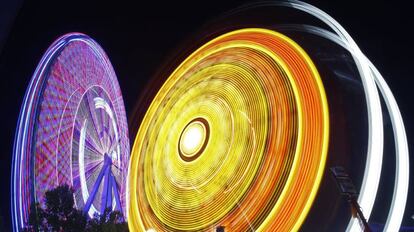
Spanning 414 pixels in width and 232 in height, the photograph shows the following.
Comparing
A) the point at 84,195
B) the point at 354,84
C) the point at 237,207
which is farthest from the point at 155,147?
the point at 354,84

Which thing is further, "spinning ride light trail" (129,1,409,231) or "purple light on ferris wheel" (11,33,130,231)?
"purple light on ferris wheel" (11,33,130,231)

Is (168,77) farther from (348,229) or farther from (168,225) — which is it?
(348,229)

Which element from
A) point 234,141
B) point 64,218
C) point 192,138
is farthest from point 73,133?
point 234,141

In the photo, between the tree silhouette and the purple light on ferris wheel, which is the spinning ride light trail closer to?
the purple light on ferris wheel

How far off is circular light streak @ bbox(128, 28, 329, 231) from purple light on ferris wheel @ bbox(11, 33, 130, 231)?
2.89 ft

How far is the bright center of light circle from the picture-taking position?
31.9 ft

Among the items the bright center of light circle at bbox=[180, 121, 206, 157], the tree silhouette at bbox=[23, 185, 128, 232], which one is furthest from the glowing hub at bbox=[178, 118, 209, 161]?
the tree silhouette at bbox=[23, 185, 128, 232]

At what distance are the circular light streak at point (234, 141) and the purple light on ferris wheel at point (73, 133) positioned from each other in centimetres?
88

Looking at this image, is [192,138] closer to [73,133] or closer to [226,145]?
[226,145]

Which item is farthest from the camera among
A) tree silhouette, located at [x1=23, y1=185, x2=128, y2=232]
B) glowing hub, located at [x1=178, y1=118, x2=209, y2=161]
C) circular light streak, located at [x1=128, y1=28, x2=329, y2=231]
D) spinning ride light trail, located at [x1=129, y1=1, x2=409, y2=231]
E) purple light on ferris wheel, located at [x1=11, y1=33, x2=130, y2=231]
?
purple light on ferris wheel, located at [x1=11, y1=33, x2=130, y2=231]

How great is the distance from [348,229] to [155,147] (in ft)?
22.2

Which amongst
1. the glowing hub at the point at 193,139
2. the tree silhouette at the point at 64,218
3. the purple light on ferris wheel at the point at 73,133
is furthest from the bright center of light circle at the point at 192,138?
the tree silhouette at the point at 64,218

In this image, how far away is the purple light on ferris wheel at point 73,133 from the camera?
436 inches

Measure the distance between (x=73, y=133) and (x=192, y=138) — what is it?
4.18m
